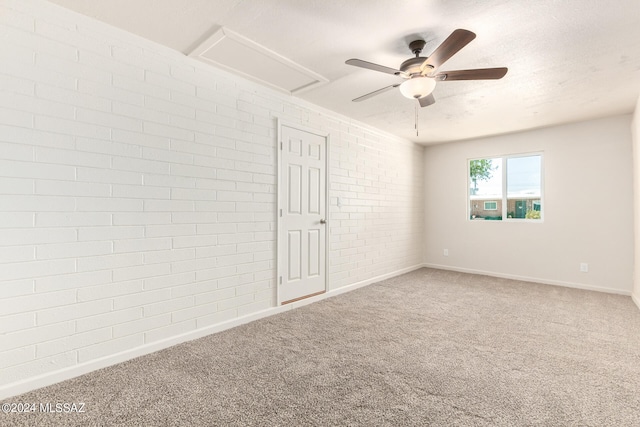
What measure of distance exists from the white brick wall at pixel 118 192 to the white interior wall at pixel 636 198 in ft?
14.6

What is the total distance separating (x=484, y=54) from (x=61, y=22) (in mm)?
3345

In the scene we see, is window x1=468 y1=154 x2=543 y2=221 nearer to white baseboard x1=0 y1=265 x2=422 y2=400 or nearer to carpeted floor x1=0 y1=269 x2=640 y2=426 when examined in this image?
carpeted floor x1=0 y1=269 x2=640 y2=426

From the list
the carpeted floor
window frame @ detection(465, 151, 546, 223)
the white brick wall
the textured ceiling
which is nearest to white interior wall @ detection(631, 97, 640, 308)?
the textured ceiling

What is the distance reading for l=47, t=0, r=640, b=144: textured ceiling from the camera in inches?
80.4

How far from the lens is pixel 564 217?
476 cm

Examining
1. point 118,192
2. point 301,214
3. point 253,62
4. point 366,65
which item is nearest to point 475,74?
point 366,65

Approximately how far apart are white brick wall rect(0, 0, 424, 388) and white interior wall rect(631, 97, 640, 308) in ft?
14.6

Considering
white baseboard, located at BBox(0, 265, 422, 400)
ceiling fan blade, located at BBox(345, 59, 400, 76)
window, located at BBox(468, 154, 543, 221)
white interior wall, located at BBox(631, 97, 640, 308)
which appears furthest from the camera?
window, located at BBox(468, 154, 543, 221)

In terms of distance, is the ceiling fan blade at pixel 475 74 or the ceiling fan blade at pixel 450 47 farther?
Result: the ceiling fan blade at pixel 475 74

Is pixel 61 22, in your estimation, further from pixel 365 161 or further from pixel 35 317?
pixel 365 161

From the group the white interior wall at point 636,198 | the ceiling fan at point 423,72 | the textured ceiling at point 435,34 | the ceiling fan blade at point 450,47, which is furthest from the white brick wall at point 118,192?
the white interior wall at point 636,198

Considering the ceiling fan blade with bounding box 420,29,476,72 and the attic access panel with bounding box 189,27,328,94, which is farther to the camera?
the attic access panel with bounding box 189,27,328,94

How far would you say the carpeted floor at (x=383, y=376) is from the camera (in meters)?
1.73

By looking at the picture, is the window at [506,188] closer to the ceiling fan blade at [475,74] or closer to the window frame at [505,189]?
the window frame at [505,189]
